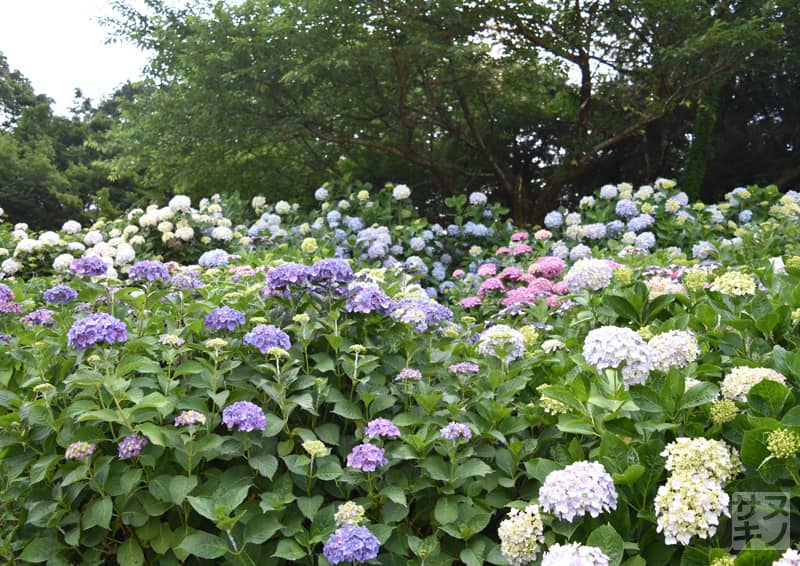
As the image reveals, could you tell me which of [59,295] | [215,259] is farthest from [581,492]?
[215,259]

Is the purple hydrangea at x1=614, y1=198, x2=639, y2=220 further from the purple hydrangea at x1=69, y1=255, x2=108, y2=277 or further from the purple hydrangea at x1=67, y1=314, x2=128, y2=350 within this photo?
the purple hydrangea at x1=67, y1=314, x2=128, y2=350

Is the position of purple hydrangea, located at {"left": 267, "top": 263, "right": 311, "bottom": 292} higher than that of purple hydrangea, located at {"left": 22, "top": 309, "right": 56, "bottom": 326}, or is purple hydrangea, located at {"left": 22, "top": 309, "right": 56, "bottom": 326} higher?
purple hydrangea, located at {"left": 267, "top": 263, "right": 311, "bottom": 292}

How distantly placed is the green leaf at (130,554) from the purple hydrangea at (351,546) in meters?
0.62

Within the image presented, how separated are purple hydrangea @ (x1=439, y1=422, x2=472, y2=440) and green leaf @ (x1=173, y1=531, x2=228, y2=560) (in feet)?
2.16

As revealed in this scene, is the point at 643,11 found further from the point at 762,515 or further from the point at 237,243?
the point at 762,515

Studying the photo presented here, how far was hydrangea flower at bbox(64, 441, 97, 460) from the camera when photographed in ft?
5.71

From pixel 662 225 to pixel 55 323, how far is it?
214 inches

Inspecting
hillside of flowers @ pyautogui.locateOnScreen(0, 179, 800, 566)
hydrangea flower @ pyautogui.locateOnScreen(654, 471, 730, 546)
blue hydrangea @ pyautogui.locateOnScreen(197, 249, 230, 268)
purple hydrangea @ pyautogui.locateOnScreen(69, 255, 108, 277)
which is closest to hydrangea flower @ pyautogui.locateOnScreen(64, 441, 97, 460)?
hillside of flowers @ pyautogui.locateOnScreen(0, 179, 800, 566)

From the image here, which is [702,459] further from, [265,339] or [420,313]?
[265,339]

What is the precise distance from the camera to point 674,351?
1688 mm

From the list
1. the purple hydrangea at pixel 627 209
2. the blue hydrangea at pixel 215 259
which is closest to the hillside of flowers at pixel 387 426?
the blue hydrangea at pixel 215 259

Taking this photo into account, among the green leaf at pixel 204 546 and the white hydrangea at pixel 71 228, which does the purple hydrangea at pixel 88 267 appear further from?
the white hydrangea at pixel 71 228

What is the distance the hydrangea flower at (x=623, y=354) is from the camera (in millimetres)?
1617

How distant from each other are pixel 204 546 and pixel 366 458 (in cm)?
47
